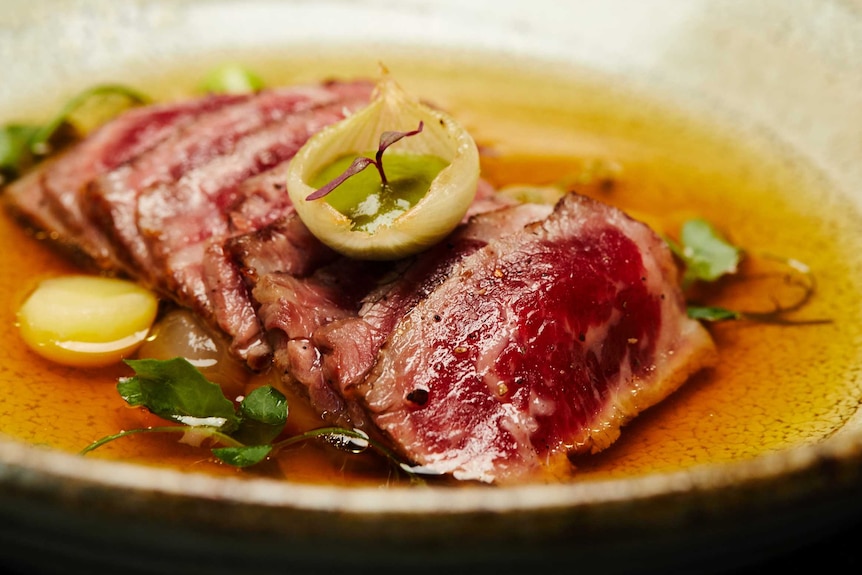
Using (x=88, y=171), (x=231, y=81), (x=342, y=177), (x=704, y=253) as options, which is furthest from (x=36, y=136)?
(x=704, y=253)

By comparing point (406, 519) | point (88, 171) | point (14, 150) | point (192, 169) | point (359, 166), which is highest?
point (359, 166)

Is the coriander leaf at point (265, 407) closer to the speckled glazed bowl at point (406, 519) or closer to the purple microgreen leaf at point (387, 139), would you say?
the speckled glazed bowl at point (406, 519)

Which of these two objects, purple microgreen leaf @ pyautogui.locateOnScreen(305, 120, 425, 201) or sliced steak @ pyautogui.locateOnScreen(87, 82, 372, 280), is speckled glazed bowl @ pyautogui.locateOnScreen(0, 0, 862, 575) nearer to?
purple microgreen leaf @ pyautogui.locateOnScreen(305, 120, 425, 201)

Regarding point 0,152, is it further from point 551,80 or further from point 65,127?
point 551,80

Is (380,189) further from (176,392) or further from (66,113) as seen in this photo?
(66,113)

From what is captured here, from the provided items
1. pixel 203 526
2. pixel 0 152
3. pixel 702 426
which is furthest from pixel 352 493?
pixel 0 152

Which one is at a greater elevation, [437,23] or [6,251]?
[437,23]

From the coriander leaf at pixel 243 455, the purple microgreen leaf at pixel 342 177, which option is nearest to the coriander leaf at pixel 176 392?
the coriander leaf at pixel 243 455

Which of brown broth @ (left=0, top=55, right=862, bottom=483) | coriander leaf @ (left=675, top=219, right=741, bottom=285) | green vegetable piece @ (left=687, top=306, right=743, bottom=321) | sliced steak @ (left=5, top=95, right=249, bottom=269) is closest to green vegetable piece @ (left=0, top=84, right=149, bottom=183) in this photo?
sliced steak @ (left=5, top=95, right=249, bottom=269)
